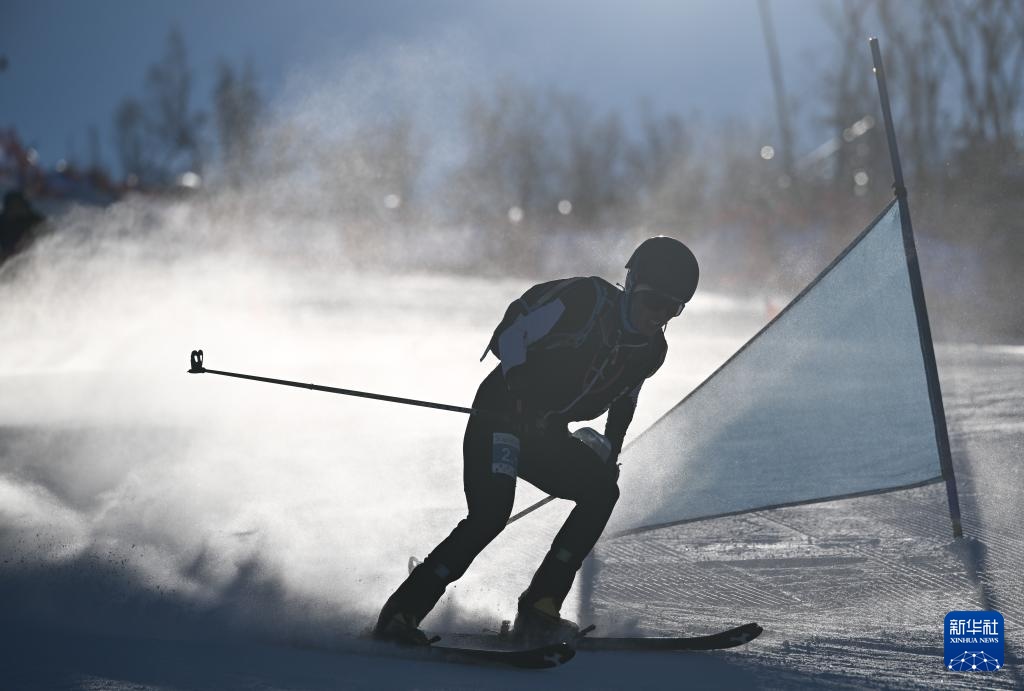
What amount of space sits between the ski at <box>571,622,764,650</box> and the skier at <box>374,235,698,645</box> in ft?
0.40

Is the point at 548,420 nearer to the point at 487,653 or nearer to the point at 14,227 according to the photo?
the point at 487,653

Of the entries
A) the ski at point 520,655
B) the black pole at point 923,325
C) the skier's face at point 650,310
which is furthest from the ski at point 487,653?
the black pole at point 923,325

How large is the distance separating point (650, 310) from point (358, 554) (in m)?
1.93

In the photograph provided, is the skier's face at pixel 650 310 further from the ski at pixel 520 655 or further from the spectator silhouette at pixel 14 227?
the spectator silhouette at pixel 14 227

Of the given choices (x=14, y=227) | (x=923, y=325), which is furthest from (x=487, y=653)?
(x=14, y=227)

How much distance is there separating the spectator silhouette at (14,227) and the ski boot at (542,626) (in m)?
Result: 12.8

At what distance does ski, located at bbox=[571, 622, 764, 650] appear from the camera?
3510 mm

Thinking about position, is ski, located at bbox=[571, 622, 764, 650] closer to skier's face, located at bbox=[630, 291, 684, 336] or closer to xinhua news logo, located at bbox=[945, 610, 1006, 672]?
xinhua news logo, located at bbox=[945, 610, 1006, 672]

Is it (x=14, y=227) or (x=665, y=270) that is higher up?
(x=14, y=227)

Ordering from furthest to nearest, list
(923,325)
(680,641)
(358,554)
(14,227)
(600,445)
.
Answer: (14,227) → (358,554) → (923,325) → (600,445) → (680,641)

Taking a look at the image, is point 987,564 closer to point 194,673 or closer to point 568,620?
point 568,620

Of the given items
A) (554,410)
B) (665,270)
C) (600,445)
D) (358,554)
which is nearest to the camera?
(665,270)

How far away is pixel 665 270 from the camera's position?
3678mm

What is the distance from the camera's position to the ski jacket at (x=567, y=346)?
3719 mm
